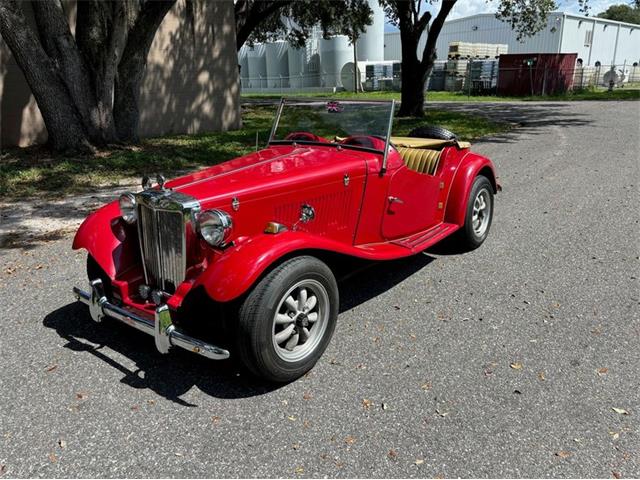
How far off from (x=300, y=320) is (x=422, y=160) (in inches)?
103

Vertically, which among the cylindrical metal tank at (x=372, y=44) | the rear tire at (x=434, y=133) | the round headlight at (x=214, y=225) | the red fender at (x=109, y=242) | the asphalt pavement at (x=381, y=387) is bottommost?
the asphalt pavement at (x=381, y=387)

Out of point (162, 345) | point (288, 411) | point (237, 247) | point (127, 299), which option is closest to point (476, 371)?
point (288, 411)

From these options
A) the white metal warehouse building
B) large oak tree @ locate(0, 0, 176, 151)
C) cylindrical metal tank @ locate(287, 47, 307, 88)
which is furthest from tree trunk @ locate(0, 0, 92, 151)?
the white metal warehouse building

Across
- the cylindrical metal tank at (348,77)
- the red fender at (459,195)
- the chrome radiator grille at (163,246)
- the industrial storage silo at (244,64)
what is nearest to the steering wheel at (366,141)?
the red fender at (459,195)

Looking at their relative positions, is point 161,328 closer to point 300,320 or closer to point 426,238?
point 300,320

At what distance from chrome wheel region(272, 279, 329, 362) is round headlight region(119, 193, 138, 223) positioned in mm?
1294

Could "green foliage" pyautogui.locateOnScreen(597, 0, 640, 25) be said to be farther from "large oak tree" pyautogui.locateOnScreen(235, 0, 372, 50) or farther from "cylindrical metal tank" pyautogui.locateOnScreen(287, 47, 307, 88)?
"large oak tree" pyautogui.locateOnScreen(235, 0, 372, 50)

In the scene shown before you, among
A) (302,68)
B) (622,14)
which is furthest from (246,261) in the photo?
(622,14)

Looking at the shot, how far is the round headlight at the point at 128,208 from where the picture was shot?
362cm

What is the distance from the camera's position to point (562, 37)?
143ft

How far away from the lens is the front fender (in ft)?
9.55

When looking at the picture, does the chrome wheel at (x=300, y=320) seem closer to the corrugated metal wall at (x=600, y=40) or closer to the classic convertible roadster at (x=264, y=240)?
the classic convertible roadster at (x=264, y=240)

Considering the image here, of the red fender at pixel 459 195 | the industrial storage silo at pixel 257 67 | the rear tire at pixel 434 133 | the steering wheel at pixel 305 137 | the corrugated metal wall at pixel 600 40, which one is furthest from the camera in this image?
the industrial storage silo at pixel 257 67

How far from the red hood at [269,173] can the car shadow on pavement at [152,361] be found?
808 mm
